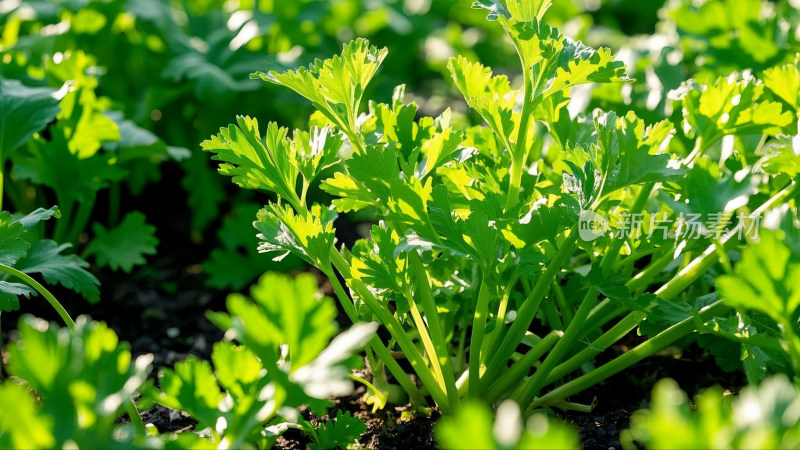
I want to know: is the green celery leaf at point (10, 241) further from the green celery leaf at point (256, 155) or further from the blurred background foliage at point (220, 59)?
the blurred background foliage at point (220, 59)

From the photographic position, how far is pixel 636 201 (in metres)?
1.87

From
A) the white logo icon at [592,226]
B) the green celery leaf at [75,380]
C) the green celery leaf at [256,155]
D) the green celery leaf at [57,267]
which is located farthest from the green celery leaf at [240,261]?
the green celery leaf at [75,380]

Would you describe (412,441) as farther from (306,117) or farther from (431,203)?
(306,117)

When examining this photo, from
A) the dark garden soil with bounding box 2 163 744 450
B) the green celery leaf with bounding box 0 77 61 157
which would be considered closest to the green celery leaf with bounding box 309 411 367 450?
the dark garden soil with bounding box 2 163 744 450

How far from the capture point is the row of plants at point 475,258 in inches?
48.1

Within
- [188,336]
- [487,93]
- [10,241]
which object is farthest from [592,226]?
[188,336]

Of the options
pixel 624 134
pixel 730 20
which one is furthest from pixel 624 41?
pixel 624 134

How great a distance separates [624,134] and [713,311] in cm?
44

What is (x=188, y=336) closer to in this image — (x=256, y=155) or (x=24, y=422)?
(x=256, y=155)

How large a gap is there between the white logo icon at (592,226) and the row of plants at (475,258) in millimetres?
11

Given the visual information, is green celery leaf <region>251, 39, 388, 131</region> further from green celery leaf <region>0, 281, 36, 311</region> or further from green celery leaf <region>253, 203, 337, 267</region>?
green celery leaf <region>0, 281, 36, 311</region>

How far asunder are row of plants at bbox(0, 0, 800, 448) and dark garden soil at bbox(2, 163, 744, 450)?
79mm

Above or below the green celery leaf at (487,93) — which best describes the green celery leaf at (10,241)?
below

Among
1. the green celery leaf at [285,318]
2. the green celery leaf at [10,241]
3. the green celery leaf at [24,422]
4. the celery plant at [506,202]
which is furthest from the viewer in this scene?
the green celery leaf at [10,241]
